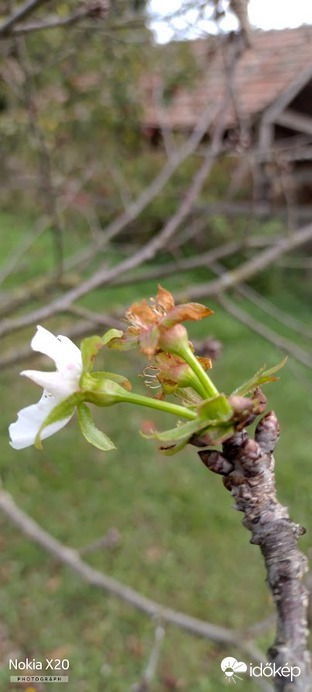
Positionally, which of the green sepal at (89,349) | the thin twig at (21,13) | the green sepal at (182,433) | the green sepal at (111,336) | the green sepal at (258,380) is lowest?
the green sepal at (182,433)

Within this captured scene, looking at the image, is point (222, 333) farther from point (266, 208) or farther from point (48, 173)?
point (48, 173)

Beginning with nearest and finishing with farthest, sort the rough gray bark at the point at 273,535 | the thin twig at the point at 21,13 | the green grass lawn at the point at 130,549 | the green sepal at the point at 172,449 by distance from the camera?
the rough gray bark at the point at 273,535
the green sepal at the point at 172,449
the thin twig at the point at 21,13
the green grass lawn at the point at 130,549

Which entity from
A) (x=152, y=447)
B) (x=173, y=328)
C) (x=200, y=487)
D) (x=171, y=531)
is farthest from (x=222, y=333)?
(x=173, y=328)

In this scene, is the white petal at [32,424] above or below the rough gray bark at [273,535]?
above

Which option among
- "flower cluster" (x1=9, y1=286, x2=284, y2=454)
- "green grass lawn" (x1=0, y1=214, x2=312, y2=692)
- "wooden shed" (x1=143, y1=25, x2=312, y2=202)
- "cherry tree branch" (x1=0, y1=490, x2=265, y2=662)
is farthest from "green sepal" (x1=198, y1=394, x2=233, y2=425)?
"green grass lawn" (x1=0, y1=214, x2=312, y2=692)

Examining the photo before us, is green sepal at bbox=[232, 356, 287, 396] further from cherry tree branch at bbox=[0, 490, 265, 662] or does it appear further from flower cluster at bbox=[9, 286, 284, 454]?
cherry tree branch at bbox=[0, 490, 265, 662]

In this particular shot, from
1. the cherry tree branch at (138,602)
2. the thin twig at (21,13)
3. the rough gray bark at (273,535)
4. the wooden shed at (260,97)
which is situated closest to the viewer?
the rough gray bark at (273,535)

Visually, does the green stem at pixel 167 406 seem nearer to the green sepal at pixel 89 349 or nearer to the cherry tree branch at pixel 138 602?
the green sepal at pixel 89 349

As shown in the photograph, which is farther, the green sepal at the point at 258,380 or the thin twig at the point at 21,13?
the thin twig at the point at 21,13

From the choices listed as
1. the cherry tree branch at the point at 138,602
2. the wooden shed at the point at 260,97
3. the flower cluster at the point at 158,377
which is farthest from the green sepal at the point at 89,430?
the wooden shed at the point at 260,97
